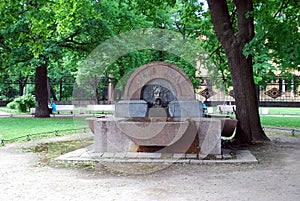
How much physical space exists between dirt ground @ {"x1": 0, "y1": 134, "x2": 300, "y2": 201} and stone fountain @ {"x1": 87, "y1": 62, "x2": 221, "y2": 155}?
1.12 m

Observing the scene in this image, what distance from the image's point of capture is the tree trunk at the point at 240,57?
38.9 feet

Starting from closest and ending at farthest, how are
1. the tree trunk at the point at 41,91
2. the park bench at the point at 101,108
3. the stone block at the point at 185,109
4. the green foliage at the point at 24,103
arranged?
the stone block at the point at 185,109
the tree trunk at the point at 41,91
the park bench at the point at 101,108
the green foliage at the point at 24,103

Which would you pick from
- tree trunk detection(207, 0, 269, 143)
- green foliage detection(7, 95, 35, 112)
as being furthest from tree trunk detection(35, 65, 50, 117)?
tree trunk detection(207, 0, 269, 143)

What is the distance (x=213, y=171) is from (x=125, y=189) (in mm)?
2164

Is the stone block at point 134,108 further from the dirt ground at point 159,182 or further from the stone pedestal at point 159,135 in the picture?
the dirt ground at point 159,182

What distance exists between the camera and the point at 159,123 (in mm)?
8750

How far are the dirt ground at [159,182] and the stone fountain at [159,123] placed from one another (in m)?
1.12

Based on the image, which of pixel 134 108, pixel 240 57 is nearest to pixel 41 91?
pixel 134 108

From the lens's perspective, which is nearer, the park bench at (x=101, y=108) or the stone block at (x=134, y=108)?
the stone block at (x=134, y=108)

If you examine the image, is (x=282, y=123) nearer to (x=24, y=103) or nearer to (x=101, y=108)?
(x=101, y=108)

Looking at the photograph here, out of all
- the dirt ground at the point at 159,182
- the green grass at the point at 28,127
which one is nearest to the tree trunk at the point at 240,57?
the dirt ground at the point at 159,182

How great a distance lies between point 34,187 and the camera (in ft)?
20.4

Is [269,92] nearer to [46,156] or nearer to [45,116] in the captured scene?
[45,116]

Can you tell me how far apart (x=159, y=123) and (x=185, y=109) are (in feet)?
7.50
